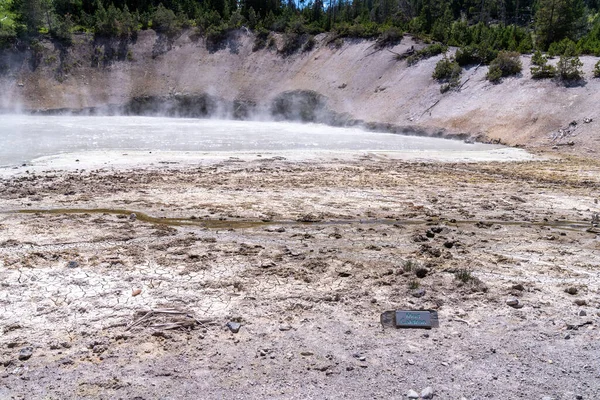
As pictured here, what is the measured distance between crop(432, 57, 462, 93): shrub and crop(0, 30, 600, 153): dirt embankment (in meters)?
0.47

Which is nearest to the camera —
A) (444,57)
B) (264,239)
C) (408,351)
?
(408,351)

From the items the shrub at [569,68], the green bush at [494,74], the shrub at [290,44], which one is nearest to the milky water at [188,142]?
the green bush at [494,74]

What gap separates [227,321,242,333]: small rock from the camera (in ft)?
16.8

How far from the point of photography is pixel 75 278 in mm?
6215

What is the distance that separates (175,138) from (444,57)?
68.4 feet

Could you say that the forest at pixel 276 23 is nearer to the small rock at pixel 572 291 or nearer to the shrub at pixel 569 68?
the shrub at pixel 569 68

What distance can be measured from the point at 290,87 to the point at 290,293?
35.2 meters

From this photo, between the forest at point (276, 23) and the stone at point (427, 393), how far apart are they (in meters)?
30.3

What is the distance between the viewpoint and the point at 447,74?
32.0 meters

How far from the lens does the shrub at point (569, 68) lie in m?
26.3

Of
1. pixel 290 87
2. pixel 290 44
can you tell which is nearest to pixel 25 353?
pixel 290 87

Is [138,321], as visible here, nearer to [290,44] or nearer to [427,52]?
[427,52]

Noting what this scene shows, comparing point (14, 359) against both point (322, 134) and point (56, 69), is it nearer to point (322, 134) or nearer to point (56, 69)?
point (322, 134)

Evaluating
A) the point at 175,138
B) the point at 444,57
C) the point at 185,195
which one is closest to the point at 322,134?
the point at 175,138
